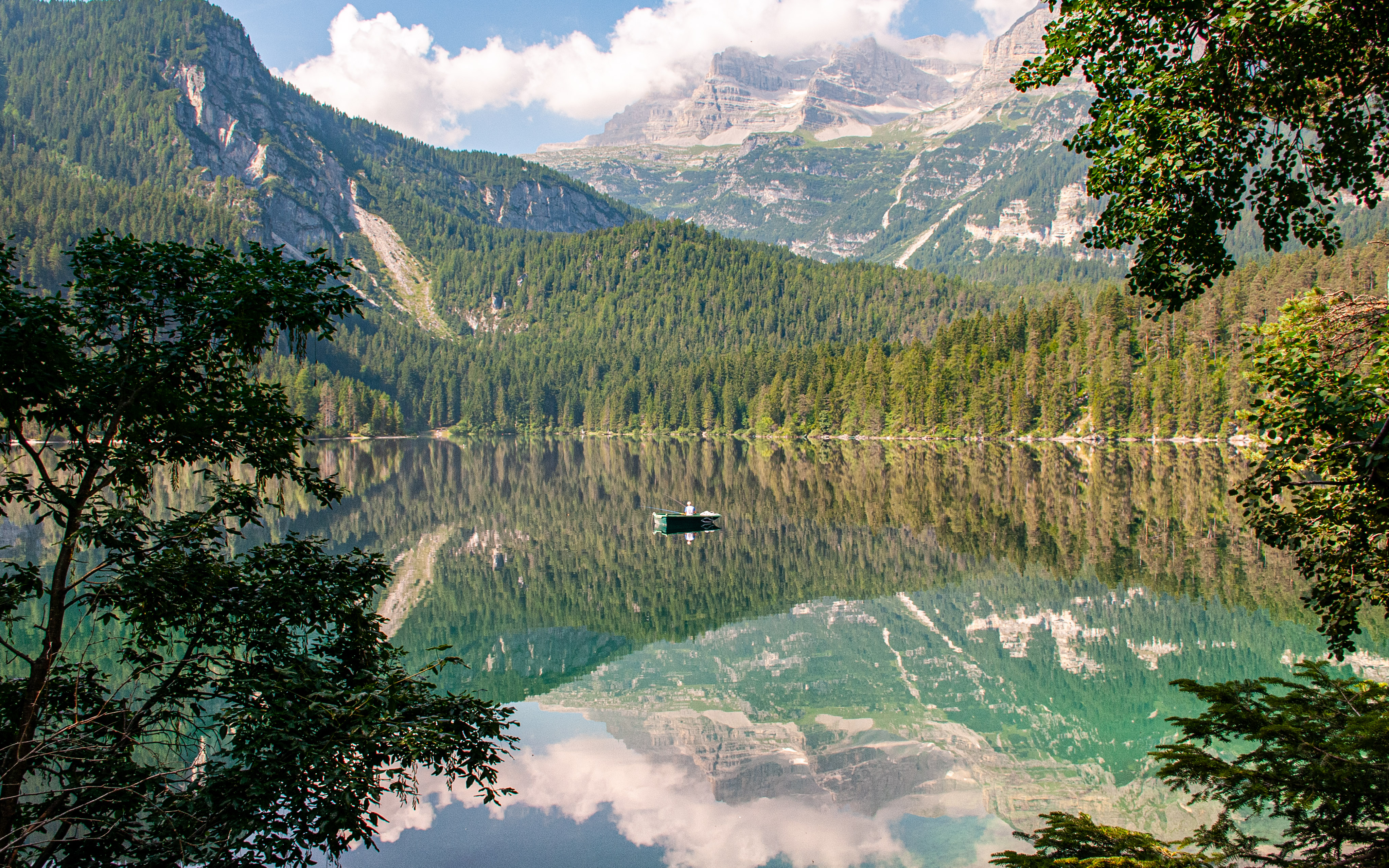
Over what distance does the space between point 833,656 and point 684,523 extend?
2474 centimetres

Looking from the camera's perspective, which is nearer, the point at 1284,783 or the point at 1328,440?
the point at 1284,783

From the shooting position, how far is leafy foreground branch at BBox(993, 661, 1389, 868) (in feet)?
23.2

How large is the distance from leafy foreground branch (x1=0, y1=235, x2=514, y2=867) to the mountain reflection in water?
5501 mm

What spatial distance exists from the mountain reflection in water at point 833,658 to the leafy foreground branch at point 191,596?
18.0 feet

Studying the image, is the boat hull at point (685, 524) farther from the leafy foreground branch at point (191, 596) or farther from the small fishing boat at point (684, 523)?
the leafy foreground branch at point (191, 596)

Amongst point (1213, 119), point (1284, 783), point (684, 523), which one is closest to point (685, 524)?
point (684, 523)

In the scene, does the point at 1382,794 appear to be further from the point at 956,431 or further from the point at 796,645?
the point at 956,431

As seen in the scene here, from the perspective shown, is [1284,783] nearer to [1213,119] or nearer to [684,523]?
[1213,119]

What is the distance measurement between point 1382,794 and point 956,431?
128 metres

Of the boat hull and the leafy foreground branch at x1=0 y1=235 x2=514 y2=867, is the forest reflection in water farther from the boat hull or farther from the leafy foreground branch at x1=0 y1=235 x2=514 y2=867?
the leafy foreground branch at x1=0 y1=235 x2=514 y2=867

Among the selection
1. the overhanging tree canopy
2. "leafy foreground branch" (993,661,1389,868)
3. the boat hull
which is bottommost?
the boat hull

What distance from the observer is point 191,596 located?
912 cm

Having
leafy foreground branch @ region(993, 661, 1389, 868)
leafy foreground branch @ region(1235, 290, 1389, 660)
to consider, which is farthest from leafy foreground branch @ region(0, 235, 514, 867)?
leafy foreground branch @ region(1235, 290, 1389, 660)

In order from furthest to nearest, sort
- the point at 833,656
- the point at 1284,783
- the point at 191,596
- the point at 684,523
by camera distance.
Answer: the point at 684,523 < the point at 833,656 < the point at 191,596 < the point at 1284,783
